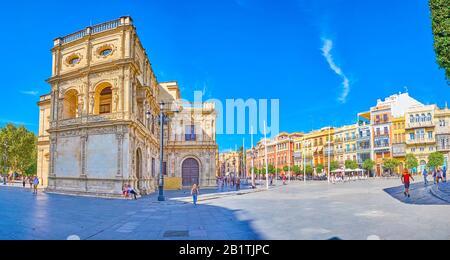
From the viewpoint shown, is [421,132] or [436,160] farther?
[421,132]

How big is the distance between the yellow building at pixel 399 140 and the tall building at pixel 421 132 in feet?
3.14

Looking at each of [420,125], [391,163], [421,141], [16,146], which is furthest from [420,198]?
[16,146]

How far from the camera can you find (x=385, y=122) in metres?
69.9

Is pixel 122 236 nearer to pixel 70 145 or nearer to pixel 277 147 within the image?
pixel 70 145

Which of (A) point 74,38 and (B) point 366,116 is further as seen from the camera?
(B) point 366,116

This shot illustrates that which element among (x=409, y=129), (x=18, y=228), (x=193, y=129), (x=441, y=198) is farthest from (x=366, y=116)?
(x=18, y=228)

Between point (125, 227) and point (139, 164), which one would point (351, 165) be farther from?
point (125, 227)

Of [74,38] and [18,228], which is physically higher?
[74,38]

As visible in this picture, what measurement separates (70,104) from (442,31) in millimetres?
27871

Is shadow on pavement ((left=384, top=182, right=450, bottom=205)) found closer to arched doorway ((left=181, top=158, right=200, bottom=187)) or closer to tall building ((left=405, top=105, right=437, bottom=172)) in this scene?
arched doorway ((left=181, top=158, right=200, bottom=187))

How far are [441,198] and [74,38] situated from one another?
2890cm
